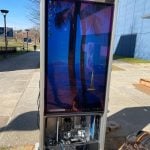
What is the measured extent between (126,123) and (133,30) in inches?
839

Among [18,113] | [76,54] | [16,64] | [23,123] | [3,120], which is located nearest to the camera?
[76,54]

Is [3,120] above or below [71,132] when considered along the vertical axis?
below

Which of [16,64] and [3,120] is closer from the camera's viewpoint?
[3,120]

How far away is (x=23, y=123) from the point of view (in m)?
5.37

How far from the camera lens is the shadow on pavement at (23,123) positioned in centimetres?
505

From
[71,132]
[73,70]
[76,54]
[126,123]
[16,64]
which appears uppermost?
[76,54]

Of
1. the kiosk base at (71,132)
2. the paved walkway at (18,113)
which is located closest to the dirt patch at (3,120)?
the paved walkway at (18,113)

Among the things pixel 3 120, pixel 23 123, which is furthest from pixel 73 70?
pixel 3 120

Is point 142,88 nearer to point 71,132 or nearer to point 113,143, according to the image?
point 113,143

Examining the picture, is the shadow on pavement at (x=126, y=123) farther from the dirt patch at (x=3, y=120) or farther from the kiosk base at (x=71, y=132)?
the dirt patch at (x=3, y=120)

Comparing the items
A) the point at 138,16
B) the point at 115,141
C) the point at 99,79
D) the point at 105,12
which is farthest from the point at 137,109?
the point at 138,16

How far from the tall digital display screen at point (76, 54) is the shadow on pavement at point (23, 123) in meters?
2.09

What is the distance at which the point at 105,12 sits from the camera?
10.4ft

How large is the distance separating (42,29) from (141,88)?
7480 millimetres
